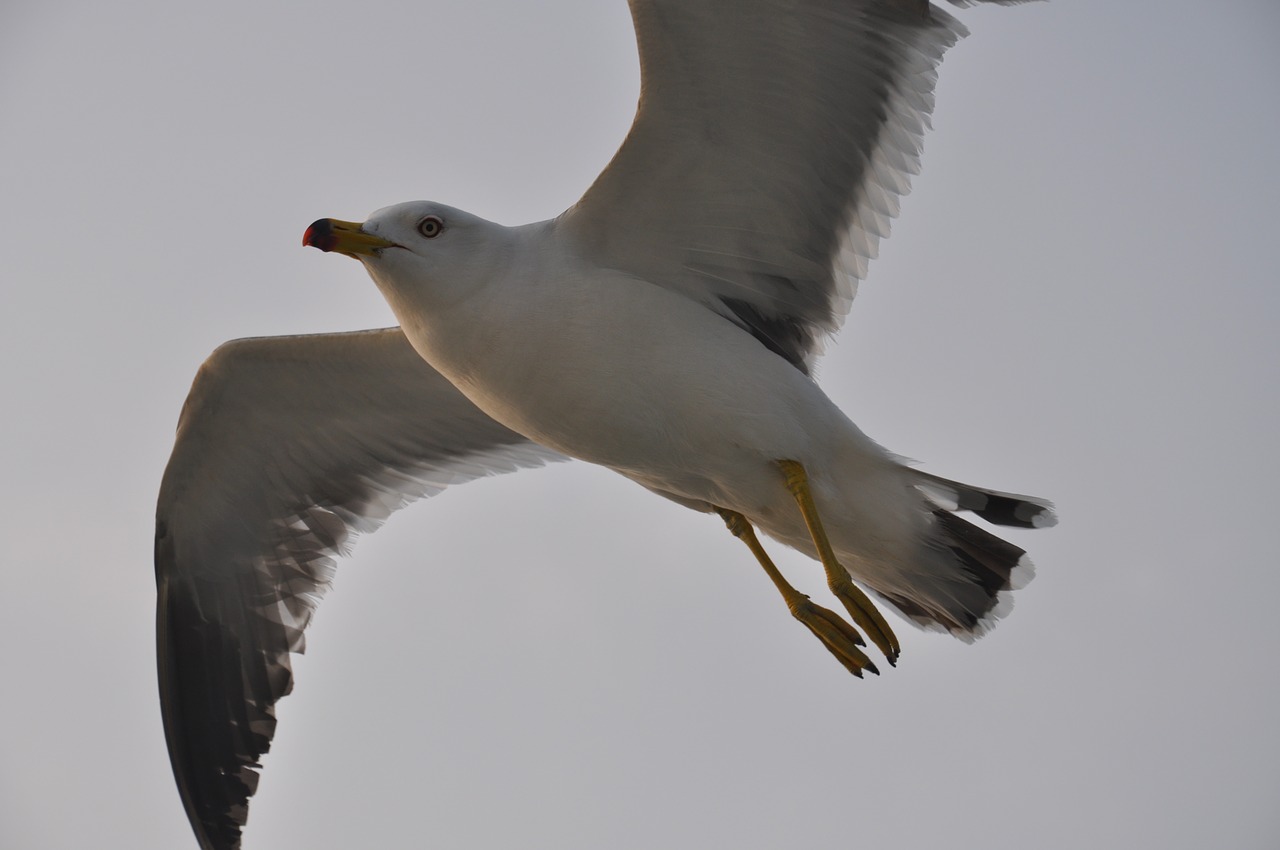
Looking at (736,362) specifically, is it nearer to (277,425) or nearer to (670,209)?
(670,209)

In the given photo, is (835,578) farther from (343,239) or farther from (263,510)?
(263,510)

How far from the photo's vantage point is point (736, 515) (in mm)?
5902

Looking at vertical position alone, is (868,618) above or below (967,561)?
below

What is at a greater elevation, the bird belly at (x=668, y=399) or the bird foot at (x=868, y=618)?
the bird belly at (x=668, y=399)

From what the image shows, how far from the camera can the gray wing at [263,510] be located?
661 cm

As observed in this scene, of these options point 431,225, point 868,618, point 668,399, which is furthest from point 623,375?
point 868,618

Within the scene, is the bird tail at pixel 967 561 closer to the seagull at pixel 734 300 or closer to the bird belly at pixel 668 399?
the seagull at pixel 734 300

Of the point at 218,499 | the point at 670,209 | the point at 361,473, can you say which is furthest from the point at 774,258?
the point at 218,499

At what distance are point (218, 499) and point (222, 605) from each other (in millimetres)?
572

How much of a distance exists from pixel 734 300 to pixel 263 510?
9.27 feet

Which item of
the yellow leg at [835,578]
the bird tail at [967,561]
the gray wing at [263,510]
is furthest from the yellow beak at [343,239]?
the bird tail at [967,561]

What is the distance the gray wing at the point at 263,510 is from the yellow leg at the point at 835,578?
1901 mm

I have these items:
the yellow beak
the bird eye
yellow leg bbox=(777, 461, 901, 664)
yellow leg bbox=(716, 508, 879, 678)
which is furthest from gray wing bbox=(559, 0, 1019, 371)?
yellow leg bbox=(716, 508, 879, 678)

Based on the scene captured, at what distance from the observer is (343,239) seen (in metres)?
5.04
